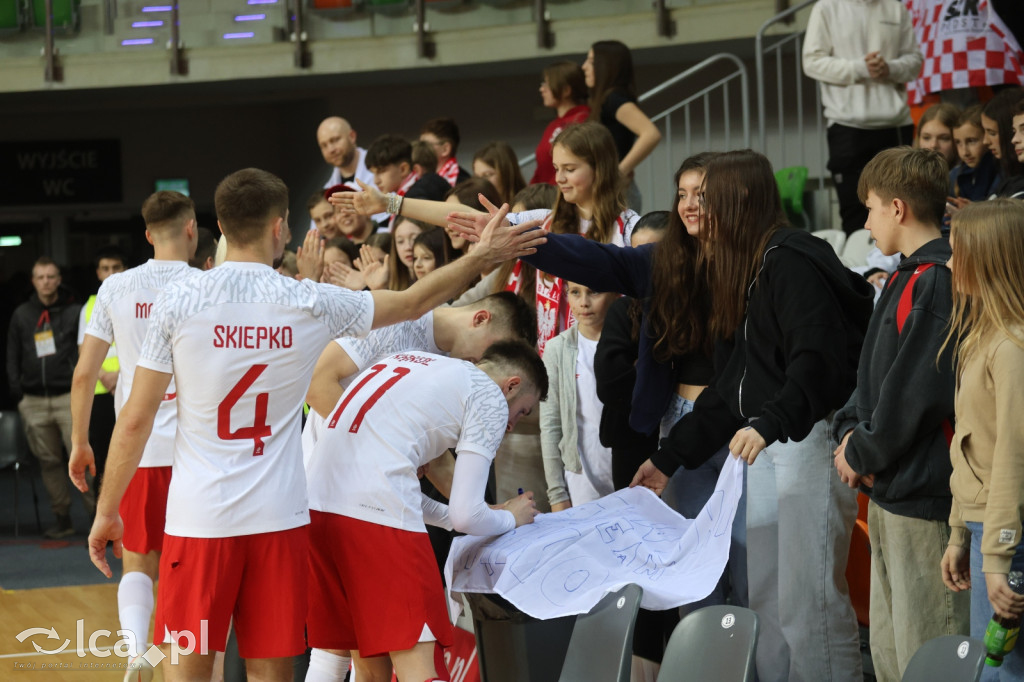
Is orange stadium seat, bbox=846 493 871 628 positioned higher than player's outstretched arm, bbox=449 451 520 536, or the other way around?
player's outstretched arm, bbox=449 451 520 536

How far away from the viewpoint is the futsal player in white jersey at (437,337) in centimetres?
368

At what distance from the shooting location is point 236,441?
298 cm

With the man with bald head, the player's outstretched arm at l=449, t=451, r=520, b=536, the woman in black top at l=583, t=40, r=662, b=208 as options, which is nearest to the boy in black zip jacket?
the player's outstretched arm at l=449, t=451, r=520, b=536

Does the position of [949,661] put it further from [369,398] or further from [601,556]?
[369,398]

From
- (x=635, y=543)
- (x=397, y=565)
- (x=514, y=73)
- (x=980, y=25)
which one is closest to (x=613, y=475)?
(x=635, y=543)

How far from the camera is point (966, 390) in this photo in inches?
105

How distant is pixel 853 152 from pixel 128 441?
16.2 feet

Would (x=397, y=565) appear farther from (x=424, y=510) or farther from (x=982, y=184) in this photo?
(x=982, y=184)

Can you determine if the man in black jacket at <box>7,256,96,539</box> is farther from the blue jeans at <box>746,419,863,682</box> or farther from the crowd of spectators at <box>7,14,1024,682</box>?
the blue jeans at <box>746,419,863,682</box>

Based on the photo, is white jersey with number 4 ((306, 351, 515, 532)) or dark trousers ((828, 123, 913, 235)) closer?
white jersey with number 4 ((306, 351, 515, 532))

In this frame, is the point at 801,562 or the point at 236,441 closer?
the point at 236,441

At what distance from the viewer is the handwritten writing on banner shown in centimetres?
293

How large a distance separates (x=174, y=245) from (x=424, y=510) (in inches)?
76.7
